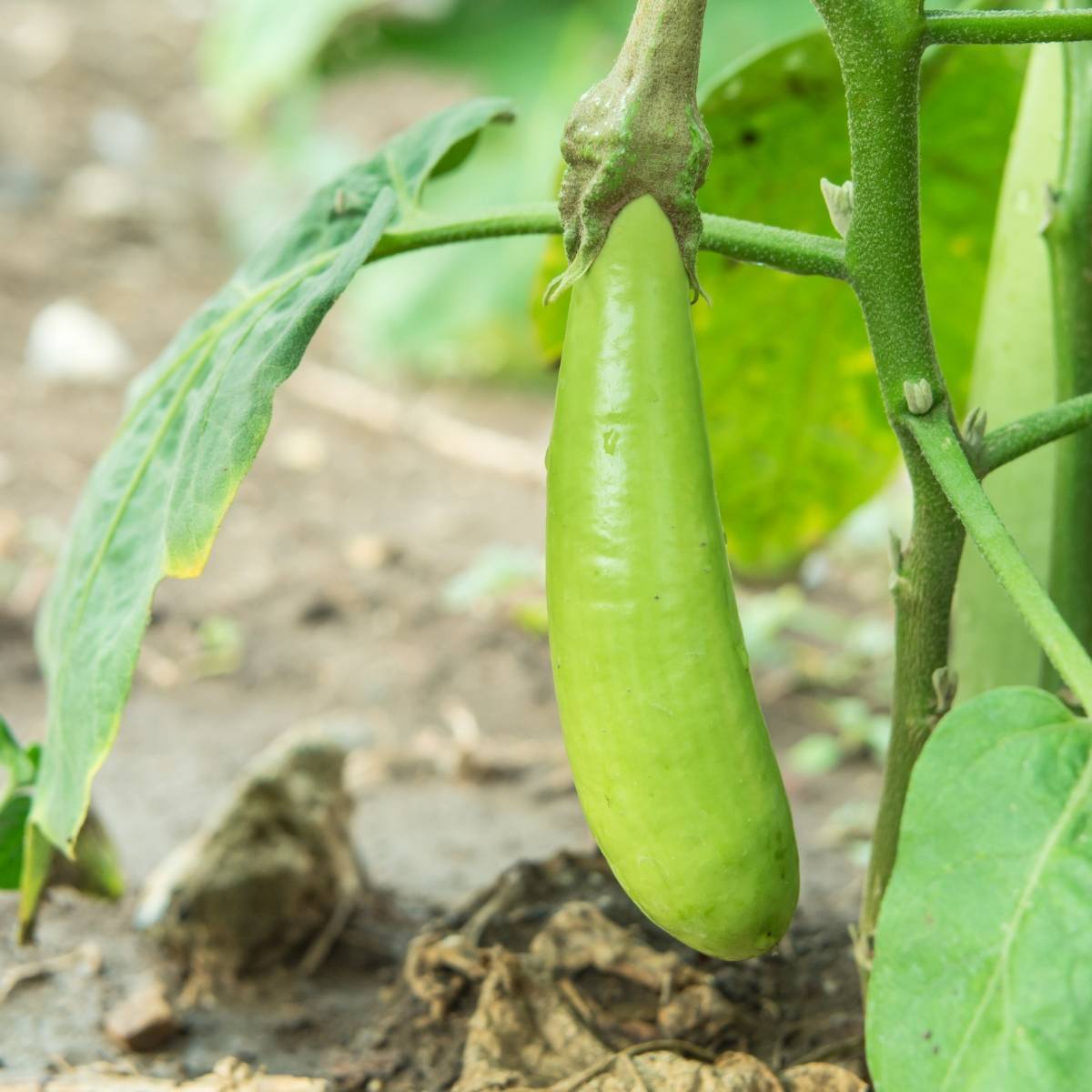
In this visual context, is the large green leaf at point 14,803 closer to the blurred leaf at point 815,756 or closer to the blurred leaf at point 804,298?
the blurred leaf at point 804,298

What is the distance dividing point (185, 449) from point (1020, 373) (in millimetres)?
757

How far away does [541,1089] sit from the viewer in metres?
1.04

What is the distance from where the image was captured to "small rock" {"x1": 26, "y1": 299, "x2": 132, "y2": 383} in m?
3.57

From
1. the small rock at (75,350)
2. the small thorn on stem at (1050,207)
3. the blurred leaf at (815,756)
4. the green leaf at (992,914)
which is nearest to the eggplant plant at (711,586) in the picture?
the green leaf at (992,914)

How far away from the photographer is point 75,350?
3605 mm

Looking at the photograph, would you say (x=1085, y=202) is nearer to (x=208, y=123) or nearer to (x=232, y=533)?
(x=232, y=533)

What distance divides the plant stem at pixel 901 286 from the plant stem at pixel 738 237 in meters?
0.02

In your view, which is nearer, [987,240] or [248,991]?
[248,991]

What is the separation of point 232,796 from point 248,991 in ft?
0.67

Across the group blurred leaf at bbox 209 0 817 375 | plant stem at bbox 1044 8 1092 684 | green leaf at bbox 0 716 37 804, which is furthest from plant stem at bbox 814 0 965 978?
blurred leaf at bbox 209 0 817 375

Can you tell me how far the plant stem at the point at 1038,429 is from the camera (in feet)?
2.89

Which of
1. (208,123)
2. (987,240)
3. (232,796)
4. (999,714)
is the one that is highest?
(208,123)

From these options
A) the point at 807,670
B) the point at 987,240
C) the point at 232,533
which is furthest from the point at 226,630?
the point at 987,240

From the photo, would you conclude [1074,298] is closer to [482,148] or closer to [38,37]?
[482,148]
